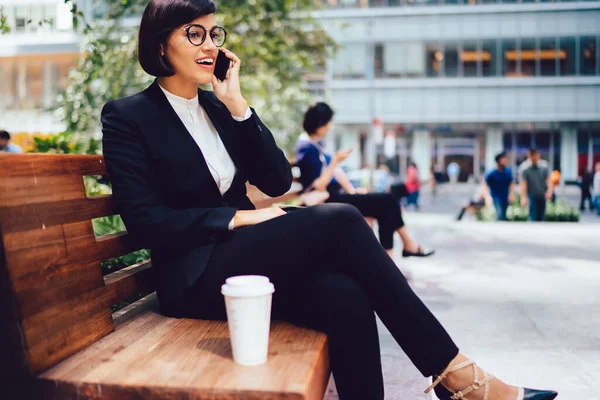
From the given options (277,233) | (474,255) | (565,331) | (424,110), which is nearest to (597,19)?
(424,110)

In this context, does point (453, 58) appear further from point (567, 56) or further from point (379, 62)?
point (567, 56)

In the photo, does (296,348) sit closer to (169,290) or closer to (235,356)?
(235,356)

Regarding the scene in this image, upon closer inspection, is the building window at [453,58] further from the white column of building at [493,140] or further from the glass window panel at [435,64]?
the white column of building at [493,140]

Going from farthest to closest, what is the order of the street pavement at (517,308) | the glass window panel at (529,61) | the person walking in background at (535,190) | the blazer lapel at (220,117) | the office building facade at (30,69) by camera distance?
the glass window panel at (529,61) < the office building facade at (30,69) < the person walking in background at (535,190) < the street pavement at (517,308) < the blazer lapel at (220,117)

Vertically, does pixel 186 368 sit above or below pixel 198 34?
below

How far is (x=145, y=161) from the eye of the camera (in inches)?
87.3

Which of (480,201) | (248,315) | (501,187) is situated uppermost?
(248,315)

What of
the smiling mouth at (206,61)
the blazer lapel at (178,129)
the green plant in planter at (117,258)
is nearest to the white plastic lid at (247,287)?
the blazer lapel at (178,129)

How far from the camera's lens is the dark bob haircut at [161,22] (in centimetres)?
229

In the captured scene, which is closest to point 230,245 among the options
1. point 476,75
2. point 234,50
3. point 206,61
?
point 206,61

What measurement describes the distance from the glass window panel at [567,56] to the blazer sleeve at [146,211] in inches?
1401

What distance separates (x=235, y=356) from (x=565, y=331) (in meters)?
2.88

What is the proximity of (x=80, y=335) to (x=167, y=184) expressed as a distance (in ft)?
2.19

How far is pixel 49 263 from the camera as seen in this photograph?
1.72m
